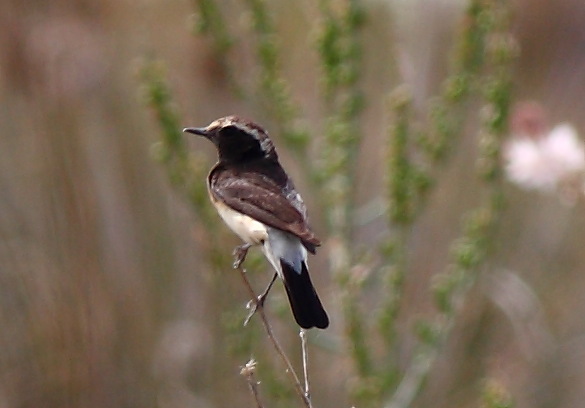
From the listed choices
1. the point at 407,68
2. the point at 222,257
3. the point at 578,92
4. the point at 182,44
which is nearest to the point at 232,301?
the point at 222,257

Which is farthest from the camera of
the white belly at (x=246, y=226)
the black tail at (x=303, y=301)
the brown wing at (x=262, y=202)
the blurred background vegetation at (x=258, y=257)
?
the blurred background vegetation at (x=258, y=257)

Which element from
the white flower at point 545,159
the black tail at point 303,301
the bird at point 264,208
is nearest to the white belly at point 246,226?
the bird at point 264,208

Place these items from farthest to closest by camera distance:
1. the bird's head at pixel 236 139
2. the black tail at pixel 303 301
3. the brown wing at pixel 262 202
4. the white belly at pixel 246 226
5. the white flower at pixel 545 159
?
the white flower at pixel 545 159
the bird's head at pixel 236 139
the white belly at pixel 246 226
the brown wing at pixel 262 202
the black tail at pixel 303 301

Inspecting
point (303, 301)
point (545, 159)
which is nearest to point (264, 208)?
point (303, 301)

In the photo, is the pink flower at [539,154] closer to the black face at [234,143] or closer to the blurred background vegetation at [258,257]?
the blurred background vegetation at [258,257]

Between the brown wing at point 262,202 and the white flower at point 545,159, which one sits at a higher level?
the white flower at point 545,159

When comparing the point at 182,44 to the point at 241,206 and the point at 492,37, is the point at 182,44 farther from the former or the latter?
the point at 241,206

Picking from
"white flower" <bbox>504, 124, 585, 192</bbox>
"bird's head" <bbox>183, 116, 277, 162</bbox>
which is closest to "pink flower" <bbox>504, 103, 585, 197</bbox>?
"white flower" <bbox>504, 124, 585, 192</bbox>
